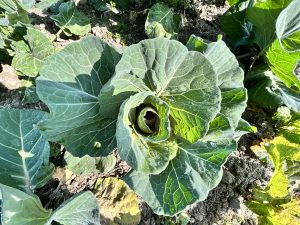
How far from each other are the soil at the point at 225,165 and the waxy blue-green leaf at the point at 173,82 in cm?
80

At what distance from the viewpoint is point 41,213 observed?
203 cm

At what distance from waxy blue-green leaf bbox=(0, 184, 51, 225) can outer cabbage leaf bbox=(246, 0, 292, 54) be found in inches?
68.9

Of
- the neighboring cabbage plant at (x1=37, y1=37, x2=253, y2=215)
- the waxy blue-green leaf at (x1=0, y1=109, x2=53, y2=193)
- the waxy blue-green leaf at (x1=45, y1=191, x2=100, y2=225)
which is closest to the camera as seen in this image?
the neighboring cabbage plant at (x1=37, y1=37, x2=253, y2=215)

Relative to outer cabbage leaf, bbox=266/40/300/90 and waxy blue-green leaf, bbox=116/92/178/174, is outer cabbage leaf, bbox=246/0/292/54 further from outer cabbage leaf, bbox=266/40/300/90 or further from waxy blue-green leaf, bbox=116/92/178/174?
waxy blue-green leaf, bbox=116/92/178/174

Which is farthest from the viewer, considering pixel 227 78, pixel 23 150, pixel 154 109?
pixel 23 150

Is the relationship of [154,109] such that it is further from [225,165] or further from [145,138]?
[225,165]

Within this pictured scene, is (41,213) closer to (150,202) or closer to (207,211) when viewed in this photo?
(150,202)

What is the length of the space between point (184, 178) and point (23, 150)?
0.92 m

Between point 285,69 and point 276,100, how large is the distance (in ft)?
0.96

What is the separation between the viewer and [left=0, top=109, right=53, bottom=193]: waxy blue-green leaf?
216 centimetres

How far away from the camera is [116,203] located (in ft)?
8.14

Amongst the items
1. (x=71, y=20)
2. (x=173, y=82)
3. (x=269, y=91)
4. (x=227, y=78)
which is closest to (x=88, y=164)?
(x=173, y=82)

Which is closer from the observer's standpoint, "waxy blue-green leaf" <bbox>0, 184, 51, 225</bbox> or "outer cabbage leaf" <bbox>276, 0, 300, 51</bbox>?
"waxy blue-green leaf" <bbox>0, 184, 51, 225</bbox>

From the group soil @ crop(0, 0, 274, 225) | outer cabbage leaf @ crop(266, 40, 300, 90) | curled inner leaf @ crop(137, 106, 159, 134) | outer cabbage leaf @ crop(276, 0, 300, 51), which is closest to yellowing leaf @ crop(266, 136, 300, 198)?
soil @ crop(0, 0, 274, 225)
